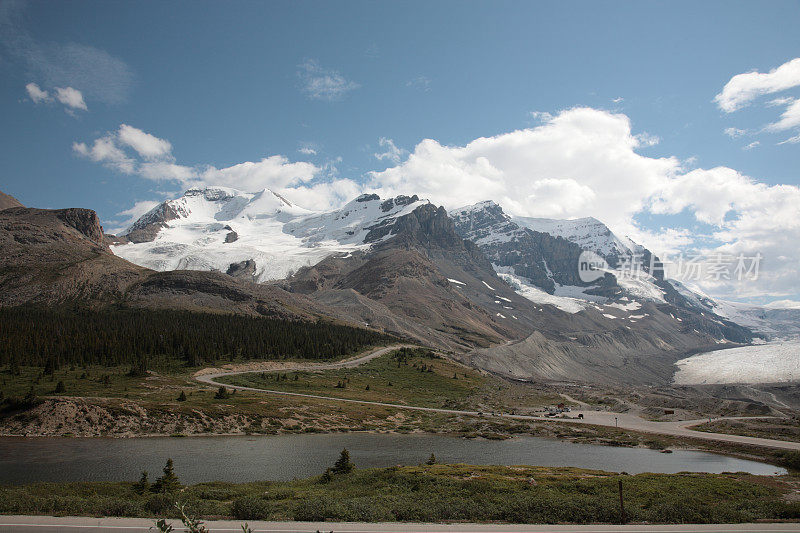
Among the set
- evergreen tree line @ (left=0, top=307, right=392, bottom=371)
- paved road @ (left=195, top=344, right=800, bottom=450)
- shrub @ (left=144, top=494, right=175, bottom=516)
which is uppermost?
evergreen tree line @ (left=0, top=307, right=392, bottom=371)

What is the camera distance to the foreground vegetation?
24609 millimetres

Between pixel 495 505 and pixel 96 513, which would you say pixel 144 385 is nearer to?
pixel 96 513

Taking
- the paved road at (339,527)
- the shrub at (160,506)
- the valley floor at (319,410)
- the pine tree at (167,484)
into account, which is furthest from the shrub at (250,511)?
the valley floor at (319,410)

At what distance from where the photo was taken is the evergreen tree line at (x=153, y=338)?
9119cm

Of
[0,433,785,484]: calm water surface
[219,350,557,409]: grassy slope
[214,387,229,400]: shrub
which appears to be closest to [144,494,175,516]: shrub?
[0,433,785,484]: calm water surface

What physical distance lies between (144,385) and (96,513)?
58361 mm

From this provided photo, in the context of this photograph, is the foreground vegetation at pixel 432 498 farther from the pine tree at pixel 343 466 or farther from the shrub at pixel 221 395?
the shrub at pixel 221 395

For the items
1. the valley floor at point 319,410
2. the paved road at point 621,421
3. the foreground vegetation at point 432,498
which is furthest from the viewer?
the paved road at point 621,421

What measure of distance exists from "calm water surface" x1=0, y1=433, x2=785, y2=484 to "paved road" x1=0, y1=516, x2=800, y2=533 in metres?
17.5

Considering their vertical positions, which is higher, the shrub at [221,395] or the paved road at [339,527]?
the paved road at [339,527]

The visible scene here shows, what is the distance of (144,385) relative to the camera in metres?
75.4

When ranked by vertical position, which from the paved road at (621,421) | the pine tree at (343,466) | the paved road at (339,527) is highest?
the paved road at (339,527)

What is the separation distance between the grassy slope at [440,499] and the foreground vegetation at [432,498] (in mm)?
61

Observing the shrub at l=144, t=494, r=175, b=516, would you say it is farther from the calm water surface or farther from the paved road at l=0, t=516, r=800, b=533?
the calm water surface
